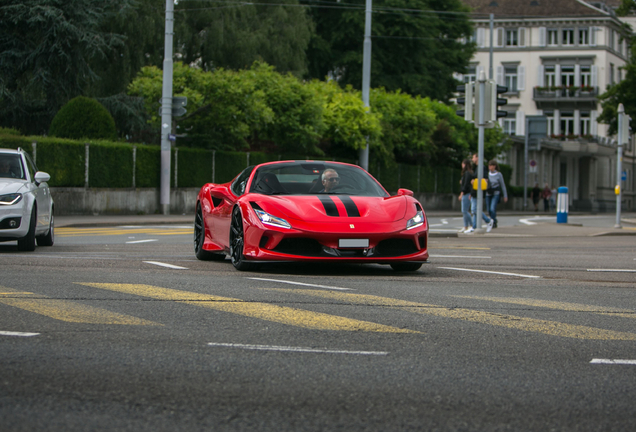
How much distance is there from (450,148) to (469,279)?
43928 millimetres

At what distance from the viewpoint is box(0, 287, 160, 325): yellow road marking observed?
642 centimetres

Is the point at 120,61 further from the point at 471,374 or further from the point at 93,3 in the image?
the point at 471,374

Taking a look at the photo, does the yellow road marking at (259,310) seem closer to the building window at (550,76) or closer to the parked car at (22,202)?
the parked car at (22,202)

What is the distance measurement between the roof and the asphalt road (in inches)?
3122

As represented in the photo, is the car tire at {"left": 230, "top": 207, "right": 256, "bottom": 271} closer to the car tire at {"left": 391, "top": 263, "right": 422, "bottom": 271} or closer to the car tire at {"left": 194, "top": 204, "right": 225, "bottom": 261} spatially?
the car tire at {"left": 194, "top": 204, "right": 225, "bottom": 261}

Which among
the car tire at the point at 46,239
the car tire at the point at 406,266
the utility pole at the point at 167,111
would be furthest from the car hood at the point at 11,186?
the utility pole at the point at 167,111

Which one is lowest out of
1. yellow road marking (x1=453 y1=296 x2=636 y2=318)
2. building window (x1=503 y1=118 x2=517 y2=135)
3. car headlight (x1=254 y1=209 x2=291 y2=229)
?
yellow road marking (x1=453 y1=296 x2=636 y2=318)

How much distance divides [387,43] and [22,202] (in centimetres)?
4575

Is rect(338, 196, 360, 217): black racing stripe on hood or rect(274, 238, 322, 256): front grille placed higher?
rect(338, 196, 360, 217): black racing stripe on hood

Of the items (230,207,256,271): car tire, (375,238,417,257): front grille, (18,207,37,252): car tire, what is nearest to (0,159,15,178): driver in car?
(18,207,37,252): car tire

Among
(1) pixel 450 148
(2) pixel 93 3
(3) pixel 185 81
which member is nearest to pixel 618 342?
(3) pixel 185 81

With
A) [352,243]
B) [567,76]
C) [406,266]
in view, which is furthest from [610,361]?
[567,76]

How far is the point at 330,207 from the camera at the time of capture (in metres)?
9.84

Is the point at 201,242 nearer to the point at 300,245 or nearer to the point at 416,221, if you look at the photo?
the point at 300,245
